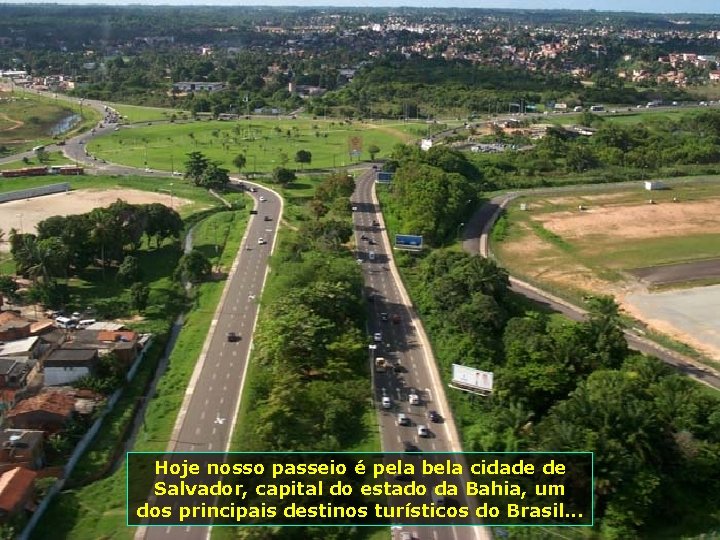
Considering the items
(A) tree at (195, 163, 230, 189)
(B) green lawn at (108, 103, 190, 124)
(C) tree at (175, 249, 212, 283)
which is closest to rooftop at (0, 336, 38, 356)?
(C) tree at (175, 249, 212, 283)

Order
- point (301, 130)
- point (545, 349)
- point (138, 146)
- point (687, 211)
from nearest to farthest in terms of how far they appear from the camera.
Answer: point (545, 349), point (687, 211), point (138, 146), point (301, 130)

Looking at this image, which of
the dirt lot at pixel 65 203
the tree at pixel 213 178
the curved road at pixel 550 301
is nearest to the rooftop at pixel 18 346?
the dirt lot at pixel 65 203

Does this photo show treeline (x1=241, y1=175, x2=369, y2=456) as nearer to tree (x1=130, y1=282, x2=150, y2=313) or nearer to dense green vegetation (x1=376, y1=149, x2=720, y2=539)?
dense green vegetation (x1=376, y1=149, x2=720, y2=539)

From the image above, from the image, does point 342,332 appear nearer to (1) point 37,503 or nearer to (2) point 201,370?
(2) point 201,370

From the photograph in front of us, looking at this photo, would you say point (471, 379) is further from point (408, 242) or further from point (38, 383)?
point (408, 242)

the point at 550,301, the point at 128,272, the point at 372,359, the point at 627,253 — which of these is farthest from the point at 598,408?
the point at 627,253

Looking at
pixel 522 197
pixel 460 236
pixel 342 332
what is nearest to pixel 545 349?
pixel 342 332
